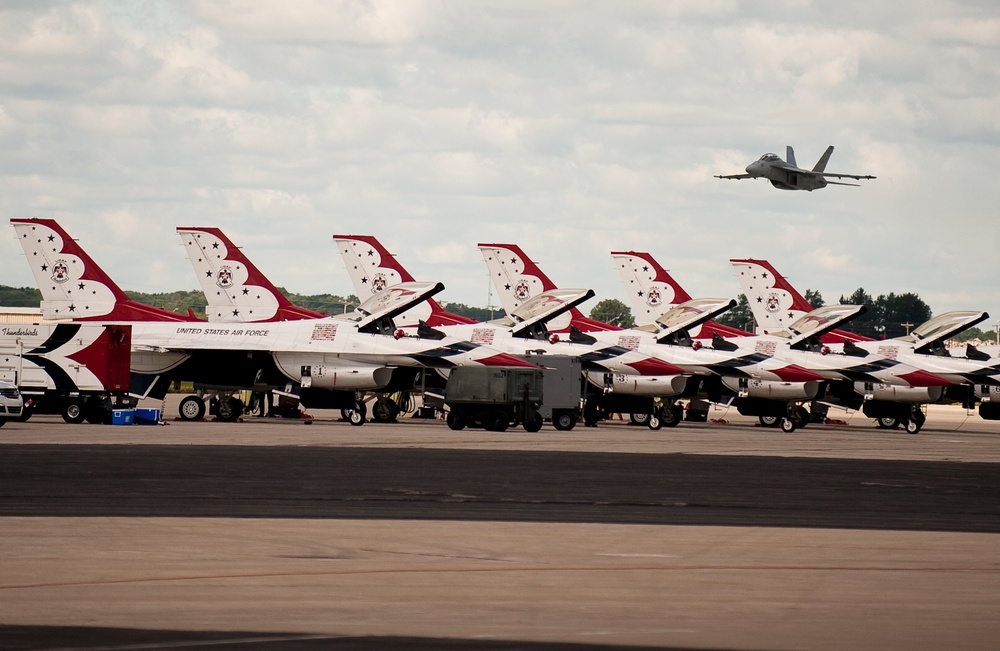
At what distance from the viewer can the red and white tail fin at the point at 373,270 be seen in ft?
200

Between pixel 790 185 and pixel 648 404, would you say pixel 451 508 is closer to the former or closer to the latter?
pixel 648 404

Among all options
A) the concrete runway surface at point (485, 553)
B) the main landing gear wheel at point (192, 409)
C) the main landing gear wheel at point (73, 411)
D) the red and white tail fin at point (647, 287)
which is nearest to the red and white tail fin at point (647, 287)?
the red and white tail fin at point (647, 287)

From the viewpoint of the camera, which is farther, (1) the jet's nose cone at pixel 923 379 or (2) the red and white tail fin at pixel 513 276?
(2) the red and white tail fin at pixel 513 276

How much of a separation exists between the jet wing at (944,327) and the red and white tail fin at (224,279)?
80.8 feet

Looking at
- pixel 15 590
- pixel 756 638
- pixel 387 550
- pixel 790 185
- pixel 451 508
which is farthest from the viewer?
pixel 790 185

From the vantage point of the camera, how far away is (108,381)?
140 ft

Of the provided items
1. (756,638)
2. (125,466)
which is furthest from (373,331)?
(756,638)

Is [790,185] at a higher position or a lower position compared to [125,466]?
higher

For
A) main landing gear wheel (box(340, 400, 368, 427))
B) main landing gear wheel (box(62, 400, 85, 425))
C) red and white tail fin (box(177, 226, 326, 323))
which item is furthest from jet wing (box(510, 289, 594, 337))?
main landing gear wheel (box(62, 400, 85, 425))

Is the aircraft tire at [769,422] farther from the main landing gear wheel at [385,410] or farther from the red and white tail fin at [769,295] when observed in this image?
the main landing gear wheel at [385,410]

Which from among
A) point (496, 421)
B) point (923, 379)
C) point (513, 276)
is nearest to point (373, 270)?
point (513, 276)

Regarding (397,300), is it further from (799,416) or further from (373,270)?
(799,416)

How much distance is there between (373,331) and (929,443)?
19280 mm

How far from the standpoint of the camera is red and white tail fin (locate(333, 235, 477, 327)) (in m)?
60.9
